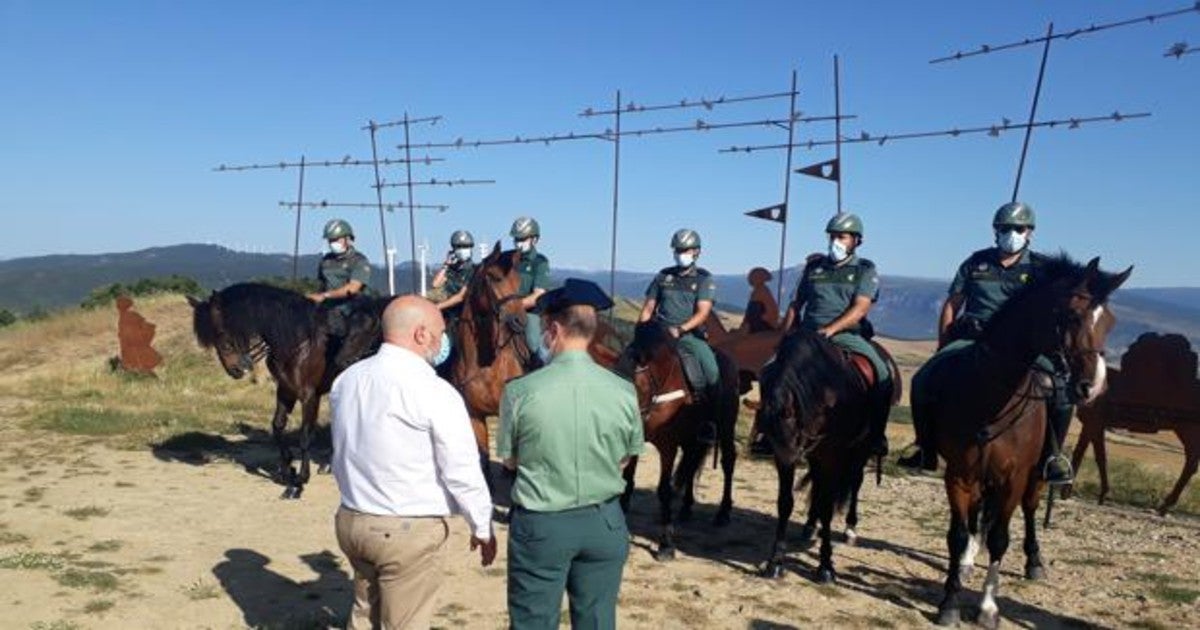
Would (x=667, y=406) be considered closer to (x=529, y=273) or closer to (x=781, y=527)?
(x=781, y=527)

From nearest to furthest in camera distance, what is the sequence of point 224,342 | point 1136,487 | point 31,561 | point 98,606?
point 98,606 → point 31,561 → point 224,342 → point 1136,487

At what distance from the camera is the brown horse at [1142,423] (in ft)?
37.6

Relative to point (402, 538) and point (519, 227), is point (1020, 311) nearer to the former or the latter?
point (402, 538)

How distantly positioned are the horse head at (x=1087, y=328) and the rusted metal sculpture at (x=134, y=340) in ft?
63.4

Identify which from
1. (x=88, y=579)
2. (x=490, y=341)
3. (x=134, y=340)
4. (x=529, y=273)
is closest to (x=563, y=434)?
(x=490, y=341)

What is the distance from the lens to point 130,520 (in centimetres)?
909

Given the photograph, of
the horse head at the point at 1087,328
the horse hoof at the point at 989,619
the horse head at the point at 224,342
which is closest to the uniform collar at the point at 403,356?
the horse head at the point at 1087,328

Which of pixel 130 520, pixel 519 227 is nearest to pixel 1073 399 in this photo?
pixel 519 227

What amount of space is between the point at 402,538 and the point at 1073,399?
4908 millimetres

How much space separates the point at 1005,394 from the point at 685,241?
3.67 metres

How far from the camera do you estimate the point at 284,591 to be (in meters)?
7.06

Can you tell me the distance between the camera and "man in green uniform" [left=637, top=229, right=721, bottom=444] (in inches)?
349

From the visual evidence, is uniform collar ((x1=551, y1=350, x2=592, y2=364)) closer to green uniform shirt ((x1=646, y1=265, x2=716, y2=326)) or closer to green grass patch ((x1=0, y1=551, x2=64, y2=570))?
green uniform shirt ((x1=646, y1=265, x2=716, y2=326))

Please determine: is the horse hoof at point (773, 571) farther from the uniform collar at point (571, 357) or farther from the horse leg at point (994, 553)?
the uniform collar at point (571, 357)
